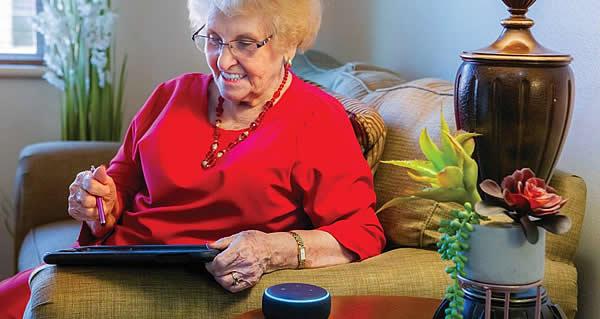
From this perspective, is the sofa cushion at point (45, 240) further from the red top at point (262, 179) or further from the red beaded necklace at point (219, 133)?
the red beaded necklace at point (219, 133)

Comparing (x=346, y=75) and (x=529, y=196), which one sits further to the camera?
(x=346, y=75)

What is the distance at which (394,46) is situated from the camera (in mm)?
2918

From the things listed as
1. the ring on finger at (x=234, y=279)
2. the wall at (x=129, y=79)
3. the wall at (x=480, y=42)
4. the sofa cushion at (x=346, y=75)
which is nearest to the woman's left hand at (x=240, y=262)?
the ring on finger at (x=234, y=279)

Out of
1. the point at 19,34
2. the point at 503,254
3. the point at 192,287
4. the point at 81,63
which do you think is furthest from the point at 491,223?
the point at 19,34

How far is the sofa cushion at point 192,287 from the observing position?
1496mm

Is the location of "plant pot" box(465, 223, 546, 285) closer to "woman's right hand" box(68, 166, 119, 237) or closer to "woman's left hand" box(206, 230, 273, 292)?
"woman's left hand" box(206, 230, 273, 292)

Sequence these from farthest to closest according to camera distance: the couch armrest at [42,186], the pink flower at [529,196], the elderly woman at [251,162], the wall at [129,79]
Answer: the wall at [129,79] → the couch armrest at [42,186] → the elderly woman at [251,162] → the pink flower at [529,196]

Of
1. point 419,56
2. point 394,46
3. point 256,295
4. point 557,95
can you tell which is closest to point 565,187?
point 557,95

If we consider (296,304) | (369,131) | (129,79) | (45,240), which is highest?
(369,131)

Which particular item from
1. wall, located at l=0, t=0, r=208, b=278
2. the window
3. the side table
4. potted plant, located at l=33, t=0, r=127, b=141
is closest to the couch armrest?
potted plant, located at l=33, t=0, r=127, b=141

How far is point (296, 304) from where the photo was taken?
1.32m

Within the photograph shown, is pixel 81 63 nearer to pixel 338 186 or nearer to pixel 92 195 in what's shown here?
pixel 92 195

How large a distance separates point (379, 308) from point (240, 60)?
24.7 inches

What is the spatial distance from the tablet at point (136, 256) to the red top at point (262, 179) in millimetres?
237
